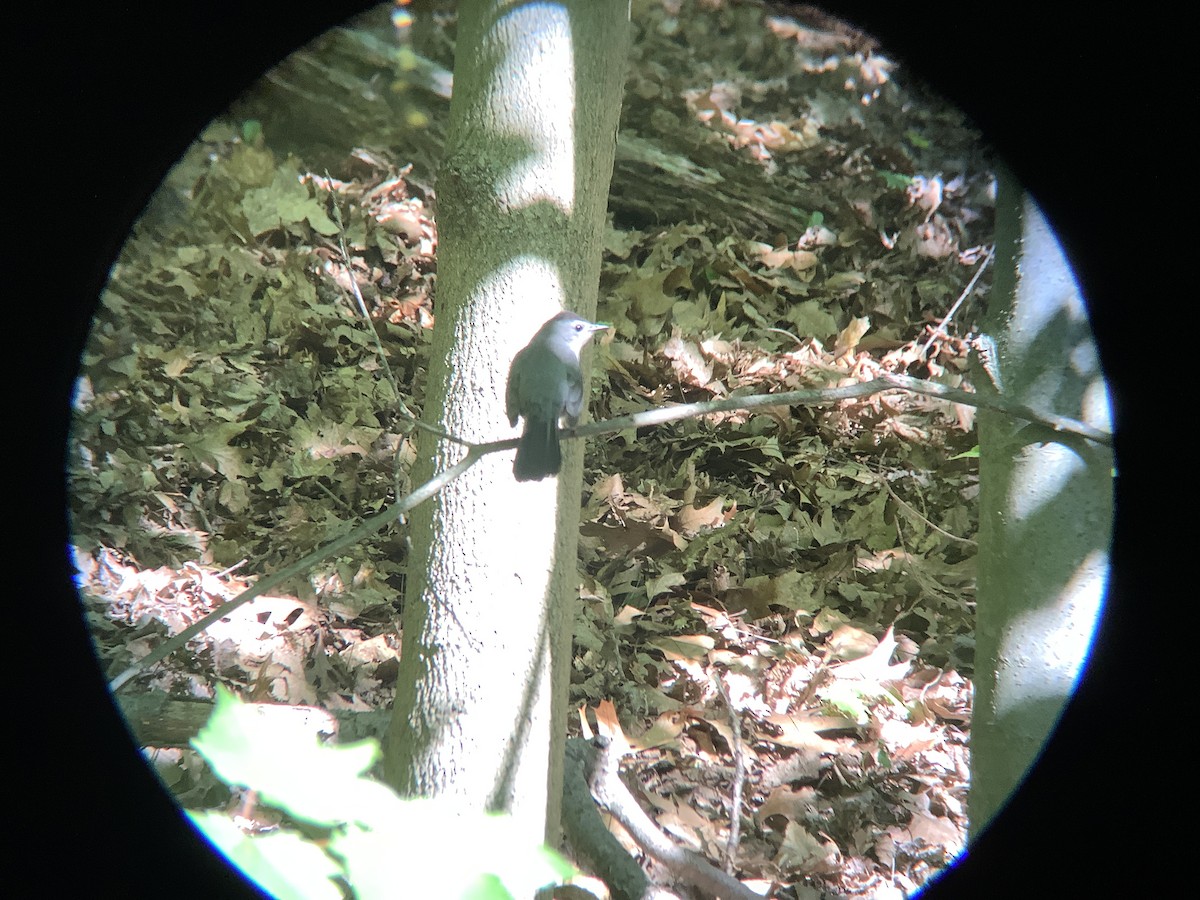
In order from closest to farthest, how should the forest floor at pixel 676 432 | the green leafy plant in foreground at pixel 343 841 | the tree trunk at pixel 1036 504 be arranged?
the green leafy plant in foreground at pixel 343 841 < the tree trunk at pixel 1036 504 < the forest floor at pixel 676 432

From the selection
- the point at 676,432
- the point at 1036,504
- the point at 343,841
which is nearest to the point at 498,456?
the point at 343,841

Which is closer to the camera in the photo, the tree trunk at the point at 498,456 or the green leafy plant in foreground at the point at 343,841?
the green leafy plant in foreground at the point at 343,841

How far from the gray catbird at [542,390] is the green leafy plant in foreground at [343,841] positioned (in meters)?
0.97

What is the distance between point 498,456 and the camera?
2.03m

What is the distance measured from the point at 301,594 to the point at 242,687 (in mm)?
585

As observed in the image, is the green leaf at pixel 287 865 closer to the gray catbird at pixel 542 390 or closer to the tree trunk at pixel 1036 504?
the gray catbird at pixel 542 390

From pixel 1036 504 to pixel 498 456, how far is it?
1.42m

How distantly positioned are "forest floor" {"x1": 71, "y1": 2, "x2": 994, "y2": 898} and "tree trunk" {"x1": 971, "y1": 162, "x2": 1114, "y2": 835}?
1.09 metres

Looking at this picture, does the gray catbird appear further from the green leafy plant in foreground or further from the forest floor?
the green leafy plant in foreground

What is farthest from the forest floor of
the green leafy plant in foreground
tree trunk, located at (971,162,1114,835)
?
the green leafy plant in foreground

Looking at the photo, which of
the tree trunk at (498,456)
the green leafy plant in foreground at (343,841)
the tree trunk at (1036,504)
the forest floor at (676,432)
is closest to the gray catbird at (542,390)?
the tree trunk at (498,456)

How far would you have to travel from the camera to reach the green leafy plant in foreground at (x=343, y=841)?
1048mm

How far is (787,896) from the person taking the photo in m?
2.62

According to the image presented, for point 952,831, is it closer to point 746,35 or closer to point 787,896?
point 787,896
